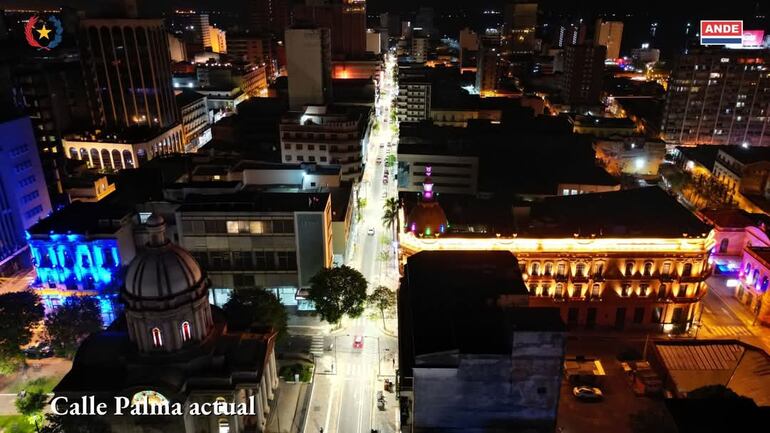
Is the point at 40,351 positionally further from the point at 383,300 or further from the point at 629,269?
the point at 629,269

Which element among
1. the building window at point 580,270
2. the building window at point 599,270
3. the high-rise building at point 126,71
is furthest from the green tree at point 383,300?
the high-rise building at point 126,71

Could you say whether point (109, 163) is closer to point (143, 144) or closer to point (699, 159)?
point (143, 144)

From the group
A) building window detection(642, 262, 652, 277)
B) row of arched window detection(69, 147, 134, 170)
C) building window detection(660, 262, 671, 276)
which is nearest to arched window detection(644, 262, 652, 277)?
building window detection(642, 262, 652, 277)

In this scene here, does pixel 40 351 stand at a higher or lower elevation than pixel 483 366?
lower

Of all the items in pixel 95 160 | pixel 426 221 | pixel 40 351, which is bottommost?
pixel 40 351

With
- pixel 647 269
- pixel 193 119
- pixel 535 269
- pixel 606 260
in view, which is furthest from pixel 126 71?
pixel 647 269
